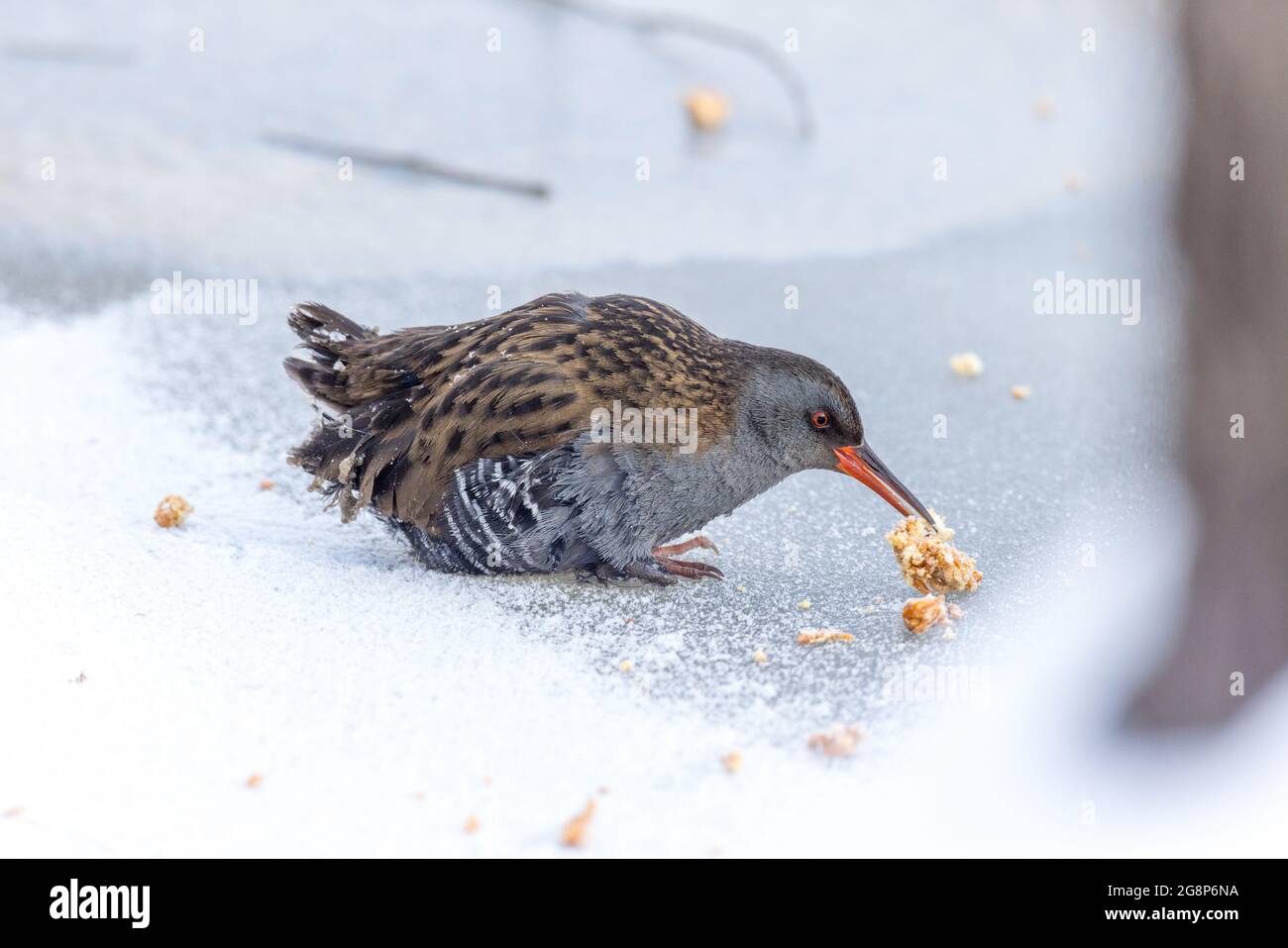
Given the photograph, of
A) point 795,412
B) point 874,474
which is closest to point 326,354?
point 795,412

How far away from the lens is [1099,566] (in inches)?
141

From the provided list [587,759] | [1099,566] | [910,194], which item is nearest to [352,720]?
[587,759]

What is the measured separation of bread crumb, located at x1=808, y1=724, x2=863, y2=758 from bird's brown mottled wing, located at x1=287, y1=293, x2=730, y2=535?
2.93ft

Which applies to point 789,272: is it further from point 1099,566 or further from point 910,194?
point 1099,566

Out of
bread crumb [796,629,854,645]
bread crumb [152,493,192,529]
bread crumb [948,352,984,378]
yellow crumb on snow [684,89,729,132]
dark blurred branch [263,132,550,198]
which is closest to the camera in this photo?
bread crumb [796,629,854,645]

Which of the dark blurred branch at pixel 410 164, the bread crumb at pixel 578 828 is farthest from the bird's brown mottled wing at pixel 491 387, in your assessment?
the dark blurred branch at pixel 410 164

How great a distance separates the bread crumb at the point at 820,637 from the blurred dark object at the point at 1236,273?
47.1 inches

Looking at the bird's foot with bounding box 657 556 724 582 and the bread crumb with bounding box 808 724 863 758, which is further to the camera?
the bird's foot with bounding box 657 556 724 582

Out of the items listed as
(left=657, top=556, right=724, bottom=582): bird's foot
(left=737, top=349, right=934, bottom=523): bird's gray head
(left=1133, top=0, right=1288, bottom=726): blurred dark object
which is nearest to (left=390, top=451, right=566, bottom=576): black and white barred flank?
(left=657, top=556, right=724, bottom=582): bird's foot

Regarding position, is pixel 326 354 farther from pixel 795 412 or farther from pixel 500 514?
pixel 795 412

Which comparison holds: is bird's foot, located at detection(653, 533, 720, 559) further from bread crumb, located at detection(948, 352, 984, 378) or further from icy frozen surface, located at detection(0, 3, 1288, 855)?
bread crumb, located at detection(948, 352, 984, 378)

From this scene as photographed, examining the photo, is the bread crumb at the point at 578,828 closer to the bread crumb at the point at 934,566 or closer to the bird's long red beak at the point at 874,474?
the bread crumb at the point at 934,566

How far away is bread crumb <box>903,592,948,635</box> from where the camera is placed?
3.22m

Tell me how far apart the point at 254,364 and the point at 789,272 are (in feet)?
7.06
